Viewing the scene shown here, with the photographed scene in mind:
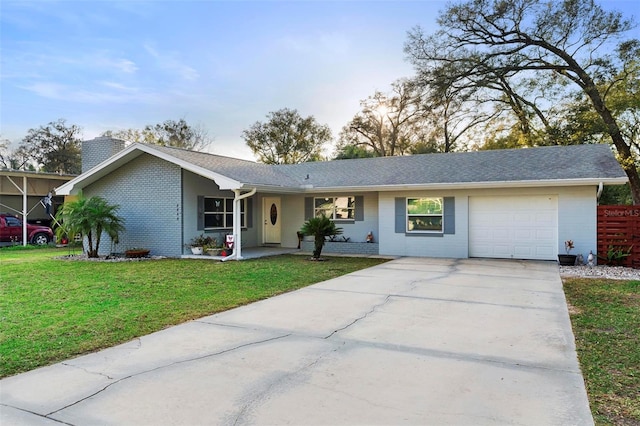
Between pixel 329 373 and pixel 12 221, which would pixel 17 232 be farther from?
pixel 329 373

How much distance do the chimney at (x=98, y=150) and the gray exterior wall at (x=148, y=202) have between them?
145 centimetres

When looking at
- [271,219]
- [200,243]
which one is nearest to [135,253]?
[200,243]

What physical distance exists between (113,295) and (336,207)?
994 centimetres

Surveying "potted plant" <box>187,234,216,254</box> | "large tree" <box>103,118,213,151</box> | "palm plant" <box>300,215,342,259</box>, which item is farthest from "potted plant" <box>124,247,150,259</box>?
"large tree" <box>103,118,213,151</box>

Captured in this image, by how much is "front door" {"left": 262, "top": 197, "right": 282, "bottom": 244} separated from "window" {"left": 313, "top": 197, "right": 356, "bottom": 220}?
6.33 feet

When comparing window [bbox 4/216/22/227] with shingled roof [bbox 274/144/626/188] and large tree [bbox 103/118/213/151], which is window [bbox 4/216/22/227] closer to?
shingled roof [bbox 274/144/626/188]

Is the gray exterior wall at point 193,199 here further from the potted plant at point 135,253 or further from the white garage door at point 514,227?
the white garage door at point 514,227

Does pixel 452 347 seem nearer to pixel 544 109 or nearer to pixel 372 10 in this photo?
pixel 372 10

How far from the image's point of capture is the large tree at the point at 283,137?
36344 millimetres

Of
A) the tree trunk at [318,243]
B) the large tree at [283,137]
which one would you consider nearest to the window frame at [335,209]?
the tree trunk at [318,243]

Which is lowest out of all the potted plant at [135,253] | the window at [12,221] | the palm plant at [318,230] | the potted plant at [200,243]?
the potted plant at [135,253]

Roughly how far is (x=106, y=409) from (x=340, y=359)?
2135mm

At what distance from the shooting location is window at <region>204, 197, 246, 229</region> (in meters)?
14.6

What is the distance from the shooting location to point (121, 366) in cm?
404
